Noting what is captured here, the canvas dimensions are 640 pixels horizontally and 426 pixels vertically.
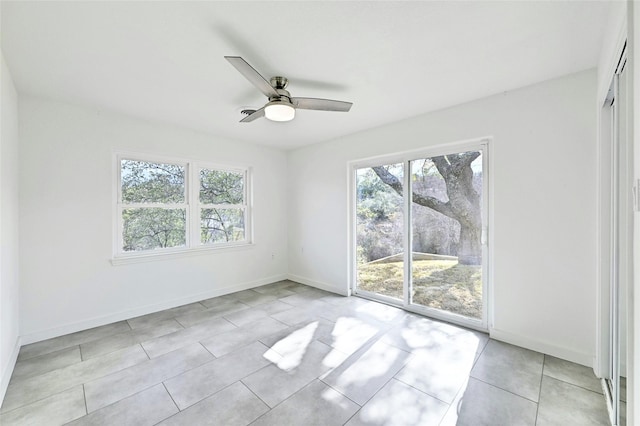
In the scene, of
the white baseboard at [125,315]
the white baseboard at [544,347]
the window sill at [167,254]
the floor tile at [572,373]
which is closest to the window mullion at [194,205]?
the window sill at [167,254]

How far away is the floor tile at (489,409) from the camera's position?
5.47 ft

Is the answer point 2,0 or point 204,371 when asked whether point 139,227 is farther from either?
point 2,0

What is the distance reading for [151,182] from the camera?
11.7ft

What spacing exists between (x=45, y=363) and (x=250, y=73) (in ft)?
9.89

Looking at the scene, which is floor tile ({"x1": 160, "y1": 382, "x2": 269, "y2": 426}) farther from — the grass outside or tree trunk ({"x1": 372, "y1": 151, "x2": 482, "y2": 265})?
tree trunk ({"x1": 372, "y1": 151, "x2": 482, "y2": 265})

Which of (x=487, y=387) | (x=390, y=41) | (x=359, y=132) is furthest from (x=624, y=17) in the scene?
(x=359, y=132)

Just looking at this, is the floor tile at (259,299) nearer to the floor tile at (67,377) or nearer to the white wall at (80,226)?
the white wall at (80,226)

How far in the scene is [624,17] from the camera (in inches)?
52.4

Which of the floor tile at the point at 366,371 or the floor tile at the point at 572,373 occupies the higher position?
the floor tile at the point at 572,373

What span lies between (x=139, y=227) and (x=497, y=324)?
4.30 m

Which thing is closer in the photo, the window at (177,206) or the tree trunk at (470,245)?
the tree trunk at (470,245)

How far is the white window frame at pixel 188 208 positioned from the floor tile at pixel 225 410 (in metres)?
2.24

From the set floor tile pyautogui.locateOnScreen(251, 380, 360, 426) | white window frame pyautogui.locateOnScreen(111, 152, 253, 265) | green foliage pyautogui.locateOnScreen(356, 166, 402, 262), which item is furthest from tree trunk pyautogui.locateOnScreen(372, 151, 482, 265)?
white window frame pyautogui.locateOnScreen(111, 152, 253, 265)

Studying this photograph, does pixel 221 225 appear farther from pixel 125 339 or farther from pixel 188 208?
pixel 125 339
